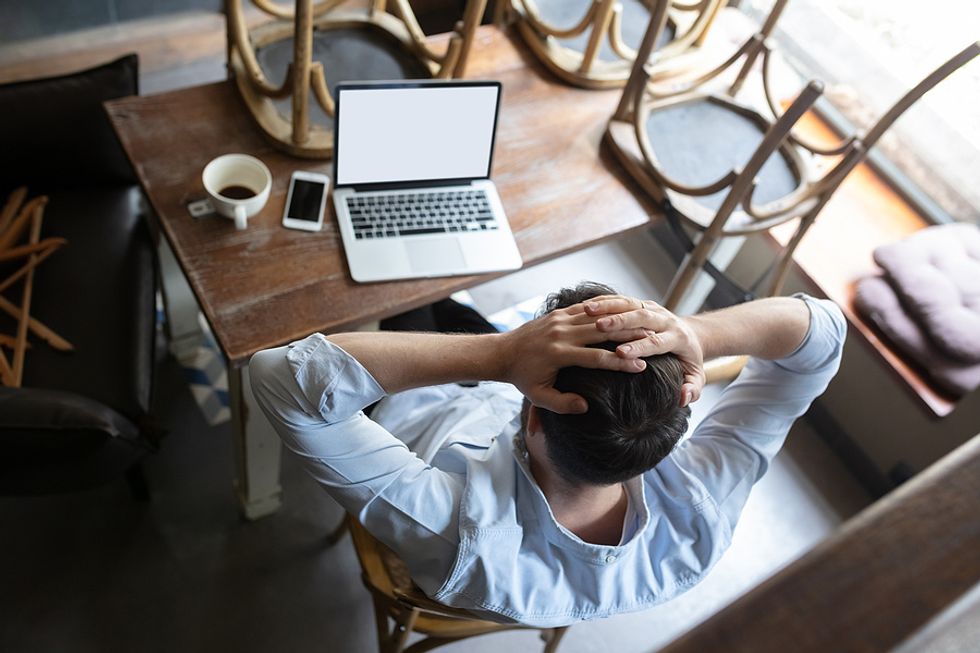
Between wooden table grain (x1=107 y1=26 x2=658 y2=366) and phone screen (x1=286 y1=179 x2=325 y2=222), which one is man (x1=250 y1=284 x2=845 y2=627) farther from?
phone screen (x1=286 y1=179 x2=325 y2=222)

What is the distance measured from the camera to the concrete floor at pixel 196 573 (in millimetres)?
1688

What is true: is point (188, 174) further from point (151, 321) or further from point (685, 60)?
point (685, 60)

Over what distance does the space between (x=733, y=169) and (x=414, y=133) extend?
2.09ft

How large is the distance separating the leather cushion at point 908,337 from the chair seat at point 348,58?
4.26ft

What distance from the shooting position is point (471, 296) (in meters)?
2.42

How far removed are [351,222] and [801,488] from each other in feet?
4.87

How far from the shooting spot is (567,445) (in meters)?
0.92

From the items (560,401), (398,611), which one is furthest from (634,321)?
(398,611)

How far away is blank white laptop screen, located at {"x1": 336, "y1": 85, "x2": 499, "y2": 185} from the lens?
1.44 meters

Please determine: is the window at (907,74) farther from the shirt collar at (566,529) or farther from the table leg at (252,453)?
the table leg at (252,453)

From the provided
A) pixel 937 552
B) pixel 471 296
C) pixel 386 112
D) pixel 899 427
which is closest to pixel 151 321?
pixel 386 112

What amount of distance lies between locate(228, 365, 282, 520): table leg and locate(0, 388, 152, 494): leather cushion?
0.19 m

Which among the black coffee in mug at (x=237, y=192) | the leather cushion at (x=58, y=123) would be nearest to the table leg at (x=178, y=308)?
the leather cushion at (x=58, y=123)

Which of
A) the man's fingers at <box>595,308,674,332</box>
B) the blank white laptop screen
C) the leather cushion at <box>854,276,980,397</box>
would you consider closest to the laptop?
the blank white laptop screen
